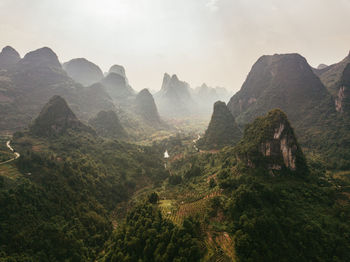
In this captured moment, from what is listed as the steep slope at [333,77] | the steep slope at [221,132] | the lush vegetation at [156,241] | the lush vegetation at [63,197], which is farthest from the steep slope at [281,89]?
the lush vegetation at [156,241]

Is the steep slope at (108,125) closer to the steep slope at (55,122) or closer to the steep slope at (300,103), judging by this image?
the steep slope at (55,122)

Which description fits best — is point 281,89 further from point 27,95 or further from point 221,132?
point 27,95

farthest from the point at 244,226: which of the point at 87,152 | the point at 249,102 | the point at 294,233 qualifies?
the point at 249,102

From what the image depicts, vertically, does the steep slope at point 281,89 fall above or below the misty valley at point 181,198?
above

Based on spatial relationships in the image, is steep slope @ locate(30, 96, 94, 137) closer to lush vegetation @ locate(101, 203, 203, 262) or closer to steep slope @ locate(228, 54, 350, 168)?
lush vegetation @ locate(101, 203, 203, 262)

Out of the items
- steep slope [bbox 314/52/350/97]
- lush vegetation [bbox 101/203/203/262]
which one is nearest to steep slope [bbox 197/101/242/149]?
lush vegetation [bbox 101/203/203/262]

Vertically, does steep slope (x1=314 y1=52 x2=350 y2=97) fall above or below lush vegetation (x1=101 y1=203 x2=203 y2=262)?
above

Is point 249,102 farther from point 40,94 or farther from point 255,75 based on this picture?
point 40,94
